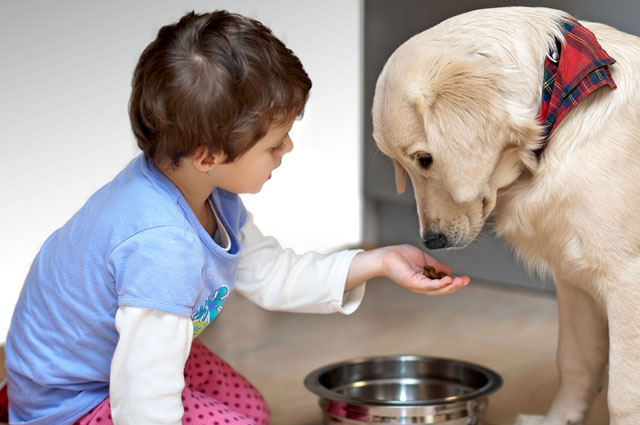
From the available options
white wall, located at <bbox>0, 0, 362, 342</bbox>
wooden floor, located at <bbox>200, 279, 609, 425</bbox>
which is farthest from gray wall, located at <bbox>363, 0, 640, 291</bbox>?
white wall, located at <bbox>0, 0, 362, 342</bbox>

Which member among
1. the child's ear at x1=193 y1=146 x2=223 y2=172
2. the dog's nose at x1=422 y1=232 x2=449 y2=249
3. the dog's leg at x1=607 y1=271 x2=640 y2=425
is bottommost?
the dog's leg at x1=607 y1=271 x2=640 y2=425

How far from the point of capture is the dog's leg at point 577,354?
1667 mm

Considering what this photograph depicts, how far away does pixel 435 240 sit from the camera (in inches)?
60.1

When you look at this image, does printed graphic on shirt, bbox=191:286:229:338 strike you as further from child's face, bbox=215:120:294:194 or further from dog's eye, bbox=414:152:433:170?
dog's eye, bbox=414:152:433:170

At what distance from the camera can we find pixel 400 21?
112 inches

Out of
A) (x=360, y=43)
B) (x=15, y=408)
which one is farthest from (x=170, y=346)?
(x=360, y=43)

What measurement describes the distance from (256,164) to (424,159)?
Answer: 28 centimetres

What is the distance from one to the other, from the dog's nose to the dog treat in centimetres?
6

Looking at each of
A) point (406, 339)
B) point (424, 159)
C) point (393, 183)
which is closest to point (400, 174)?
point (424, 159)

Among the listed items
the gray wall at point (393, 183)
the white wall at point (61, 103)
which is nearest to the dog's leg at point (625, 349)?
the gray wall at point (393, 183)

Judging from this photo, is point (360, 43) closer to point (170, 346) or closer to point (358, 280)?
point (358, 280)

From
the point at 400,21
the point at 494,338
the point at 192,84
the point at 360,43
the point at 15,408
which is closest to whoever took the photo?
the point at 192,84

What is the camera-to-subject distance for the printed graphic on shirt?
59.1 inches

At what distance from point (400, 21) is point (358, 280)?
4.76 feet
